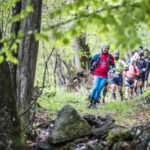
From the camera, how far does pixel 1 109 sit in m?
3.56

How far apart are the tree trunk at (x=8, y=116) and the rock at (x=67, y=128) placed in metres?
0.68

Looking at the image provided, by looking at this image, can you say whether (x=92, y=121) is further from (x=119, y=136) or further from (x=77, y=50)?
(x=77, y=50)

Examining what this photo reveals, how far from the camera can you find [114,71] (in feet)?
31.7

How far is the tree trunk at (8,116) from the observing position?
11.5 feet

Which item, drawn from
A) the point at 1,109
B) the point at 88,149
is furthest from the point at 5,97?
the point at 88,149

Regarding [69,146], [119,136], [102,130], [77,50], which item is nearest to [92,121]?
[102,130]

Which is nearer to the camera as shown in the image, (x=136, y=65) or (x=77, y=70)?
(x=136, y=65)

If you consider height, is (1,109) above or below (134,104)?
above

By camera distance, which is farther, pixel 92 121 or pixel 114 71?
pixel 114 71

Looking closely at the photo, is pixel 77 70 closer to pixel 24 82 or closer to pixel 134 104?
pixel 134 104

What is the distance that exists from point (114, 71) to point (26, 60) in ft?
18.9

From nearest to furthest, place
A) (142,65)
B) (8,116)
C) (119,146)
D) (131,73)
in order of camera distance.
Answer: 1. (119,146)
2. (8,116)
3. (131,73)
4. (142,65)

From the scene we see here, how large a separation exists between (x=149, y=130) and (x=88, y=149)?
105 centimetres

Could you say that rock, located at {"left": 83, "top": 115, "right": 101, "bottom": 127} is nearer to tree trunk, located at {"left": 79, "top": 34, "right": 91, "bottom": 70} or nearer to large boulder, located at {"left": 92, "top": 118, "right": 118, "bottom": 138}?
large boulder, located at {"left": 92, "top": 118, "right": 118, "bottom": 138}
